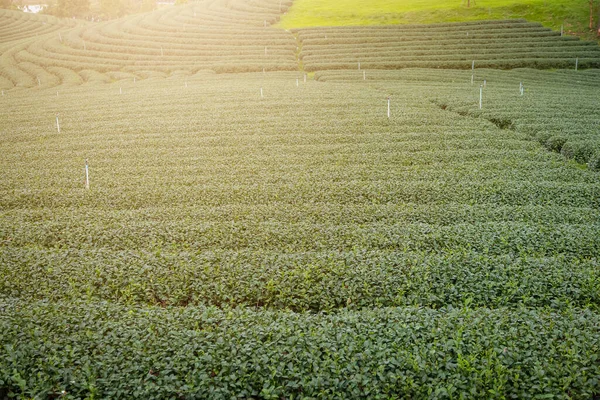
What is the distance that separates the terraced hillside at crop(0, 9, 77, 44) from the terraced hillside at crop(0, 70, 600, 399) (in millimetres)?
79174

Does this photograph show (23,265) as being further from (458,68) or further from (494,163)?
(458,68)

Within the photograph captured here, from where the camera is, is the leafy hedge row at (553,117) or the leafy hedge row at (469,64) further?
the leafy hedge row at (469,64)

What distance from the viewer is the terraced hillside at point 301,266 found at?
844 centimetres

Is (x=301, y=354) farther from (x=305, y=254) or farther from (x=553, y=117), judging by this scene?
(x=553, y=117)

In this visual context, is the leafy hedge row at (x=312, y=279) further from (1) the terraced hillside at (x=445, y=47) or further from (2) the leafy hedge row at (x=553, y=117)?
(1) the terraced hillside at (x=445, y=47)

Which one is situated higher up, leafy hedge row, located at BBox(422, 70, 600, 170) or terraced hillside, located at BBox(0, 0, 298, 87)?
terraced hillside, located at BBox(0, 0, 298, 87)

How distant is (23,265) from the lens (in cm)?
1281

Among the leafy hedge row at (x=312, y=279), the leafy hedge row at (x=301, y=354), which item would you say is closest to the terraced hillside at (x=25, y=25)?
the leafy hedge row at (x=312, y=279)

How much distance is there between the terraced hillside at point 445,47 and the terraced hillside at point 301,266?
35.6 metres

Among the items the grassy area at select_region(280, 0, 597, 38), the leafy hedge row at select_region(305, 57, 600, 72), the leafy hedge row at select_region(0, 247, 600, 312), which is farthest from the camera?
the grassy area at select_region(280, 0, 597, 38)

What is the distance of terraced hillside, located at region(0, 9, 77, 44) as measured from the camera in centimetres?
9369

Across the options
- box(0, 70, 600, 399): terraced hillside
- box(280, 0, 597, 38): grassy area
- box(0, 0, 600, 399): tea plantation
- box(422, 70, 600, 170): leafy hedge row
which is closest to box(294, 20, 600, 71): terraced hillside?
box(280, 0, 597, 38): grassy area

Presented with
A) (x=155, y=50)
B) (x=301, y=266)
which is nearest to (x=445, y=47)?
(x=155, y=50)

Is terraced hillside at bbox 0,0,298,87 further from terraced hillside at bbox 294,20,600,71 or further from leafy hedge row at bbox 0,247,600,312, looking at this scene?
leafy hedge row at bbox 0,247,600,312
